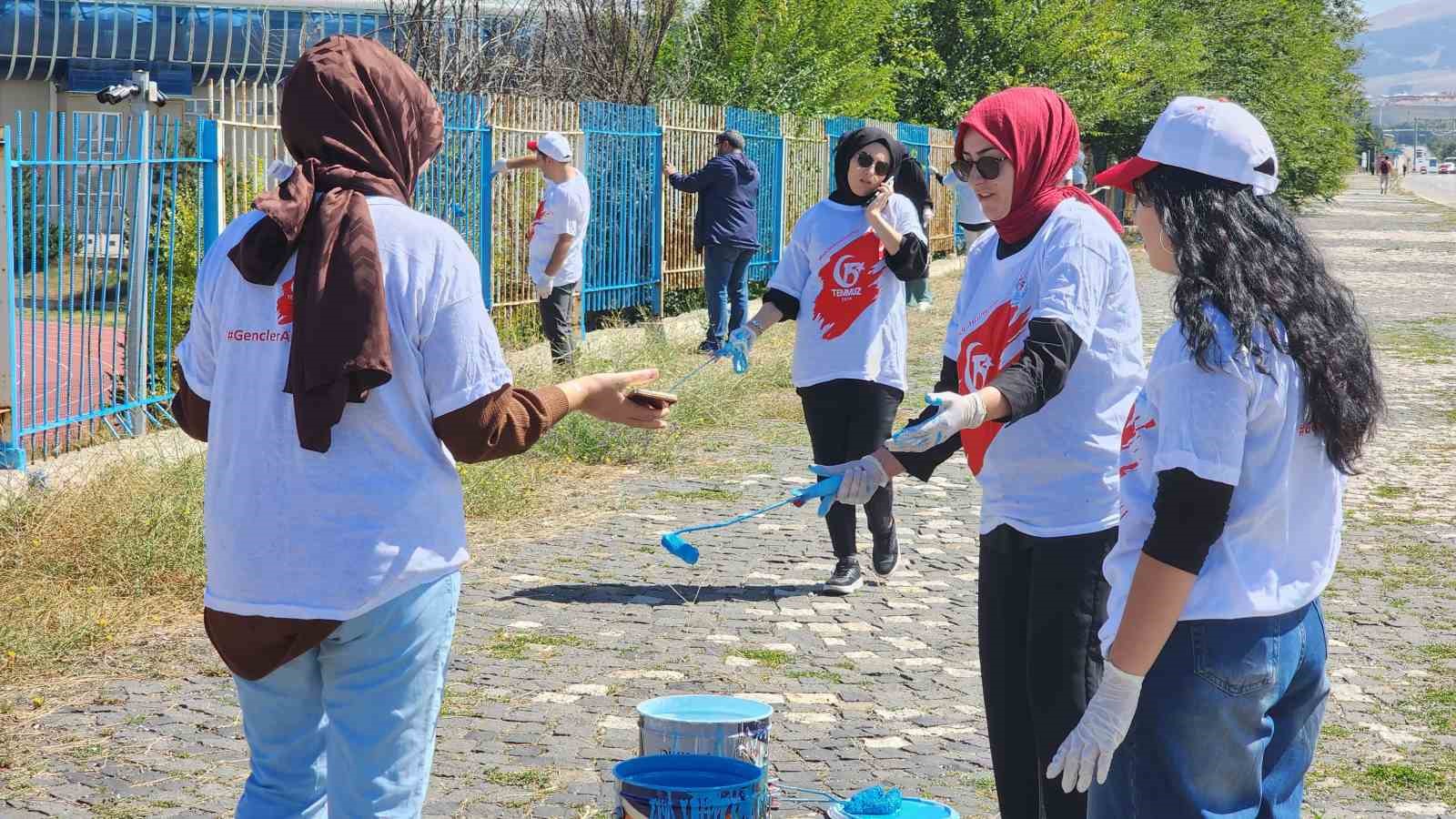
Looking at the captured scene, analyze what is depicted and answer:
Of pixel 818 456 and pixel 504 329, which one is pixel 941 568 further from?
pixel 504 329

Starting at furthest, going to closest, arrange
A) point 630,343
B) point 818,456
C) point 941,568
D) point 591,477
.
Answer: point 630,343, point 591,477, point 941,568, point 818,456

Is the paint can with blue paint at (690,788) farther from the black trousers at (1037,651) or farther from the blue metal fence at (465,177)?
the blue metal fence at (465,177)

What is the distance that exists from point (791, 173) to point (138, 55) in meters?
22.7

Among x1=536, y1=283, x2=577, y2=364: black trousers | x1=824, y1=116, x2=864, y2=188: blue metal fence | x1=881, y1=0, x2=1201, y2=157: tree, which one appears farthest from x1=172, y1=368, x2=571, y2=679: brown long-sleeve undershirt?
x1=881, y1=0, x2=1201, y2=157: tree

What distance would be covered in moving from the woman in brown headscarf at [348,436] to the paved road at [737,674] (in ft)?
5.67

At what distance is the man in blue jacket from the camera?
14703 millimetres

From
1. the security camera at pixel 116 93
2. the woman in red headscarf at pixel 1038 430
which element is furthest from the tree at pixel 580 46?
the woman in red headscarf at pixel 1038 430

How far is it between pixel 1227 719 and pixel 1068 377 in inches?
45.4

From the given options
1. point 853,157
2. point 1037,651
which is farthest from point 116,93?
point 1037,651

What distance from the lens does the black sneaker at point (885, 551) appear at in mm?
7031

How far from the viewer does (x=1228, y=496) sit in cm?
251

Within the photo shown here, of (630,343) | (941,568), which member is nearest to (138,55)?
(630,343)

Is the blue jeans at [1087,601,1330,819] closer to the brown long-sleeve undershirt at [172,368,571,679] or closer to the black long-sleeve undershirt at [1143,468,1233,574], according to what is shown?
the black long-sleeve undershirt at [1143,468,1233,574]

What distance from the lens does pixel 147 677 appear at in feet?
17.9
